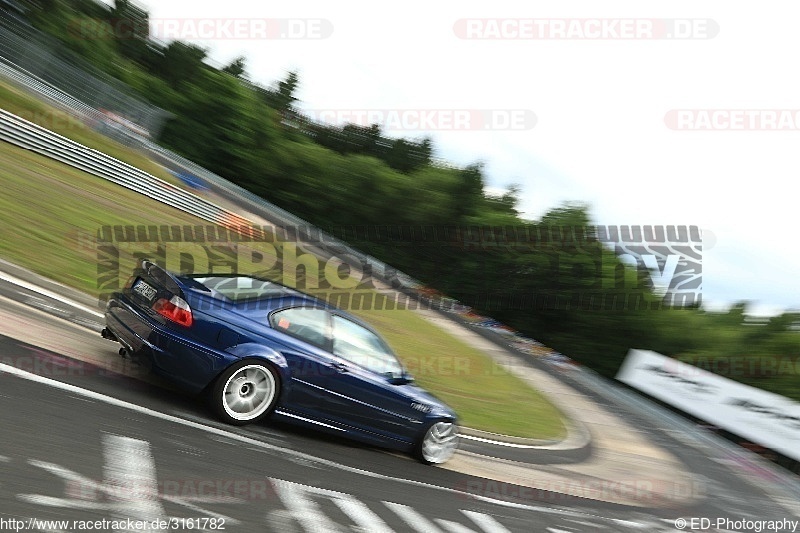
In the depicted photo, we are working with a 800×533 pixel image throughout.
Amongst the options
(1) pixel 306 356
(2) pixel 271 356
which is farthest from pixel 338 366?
(2) pixel 271 356

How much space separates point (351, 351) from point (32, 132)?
14488mm

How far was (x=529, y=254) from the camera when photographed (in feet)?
159

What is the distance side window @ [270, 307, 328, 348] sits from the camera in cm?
700

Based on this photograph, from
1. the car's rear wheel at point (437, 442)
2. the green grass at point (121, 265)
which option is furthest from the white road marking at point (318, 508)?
the green grass at point (121, 265)

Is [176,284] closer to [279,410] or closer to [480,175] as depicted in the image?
[279,410]

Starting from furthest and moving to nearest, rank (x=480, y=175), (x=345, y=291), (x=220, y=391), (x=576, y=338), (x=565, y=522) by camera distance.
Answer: (x=480, y=175) → (x=576, y=338) → (x=345, y=291) → (x=565, y=522) → (x=220, y=391)

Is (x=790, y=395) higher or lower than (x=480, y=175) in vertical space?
lower

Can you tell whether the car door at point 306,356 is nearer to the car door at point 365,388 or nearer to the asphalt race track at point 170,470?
the car door at point 365,388

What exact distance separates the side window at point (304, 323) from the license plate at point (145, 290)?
1.06 metres

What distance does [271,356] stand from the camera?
670 centimetres

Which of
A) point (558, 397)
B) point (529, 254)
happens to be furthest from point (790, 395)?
point (558, 397)

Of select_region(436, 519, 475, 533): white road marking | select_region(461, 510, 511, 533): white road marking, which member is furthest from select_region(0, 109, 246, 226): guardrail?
select_region(436, 519, 475, 533): white road marking

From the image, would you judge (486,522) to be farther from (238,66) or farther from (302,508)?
(238,66)

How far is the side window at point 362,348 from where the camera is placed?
737 centimetres
